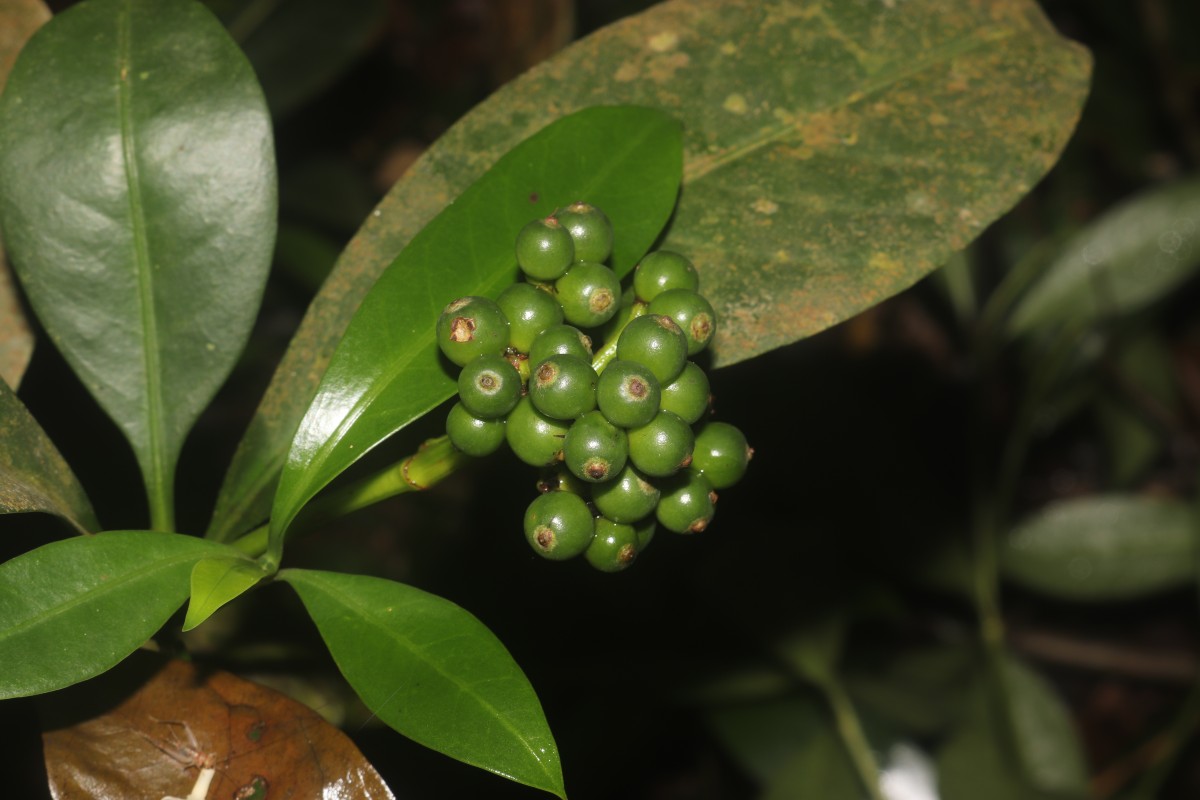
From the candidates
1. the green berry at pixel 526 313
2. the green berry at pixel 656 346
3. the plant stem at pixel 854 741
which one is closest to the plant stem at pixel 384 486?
the green berry at pixel 526 313

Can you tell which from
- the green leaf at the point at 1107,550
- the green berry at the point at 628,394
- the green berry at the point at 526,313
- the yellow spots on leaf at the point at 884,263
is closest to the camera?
the green berry at the point at 628,394

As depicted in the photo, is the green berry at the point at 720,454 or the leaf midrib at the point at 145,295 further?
the leaf midrib at the point at 145,295

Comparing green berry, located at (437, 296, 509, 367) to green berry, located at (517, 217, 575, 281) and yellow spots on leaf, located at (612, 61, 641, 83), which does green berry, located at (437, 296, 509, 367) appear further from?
yellow spots on leaf, located at (612, 61, 641, 83)

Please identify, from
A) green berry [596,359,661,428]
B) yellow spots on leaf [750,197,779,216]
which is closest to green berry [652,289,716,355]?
green berry [596,359,661,428]

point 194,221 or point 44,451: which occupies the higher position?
point 194,221

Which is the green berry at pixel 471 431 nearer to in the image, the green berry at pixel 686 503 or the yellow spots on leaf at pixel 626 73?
the green berry at pixel 686 503

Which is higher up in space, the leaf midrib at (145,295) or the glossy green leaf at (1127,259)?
the leaf midrib at (145,295)

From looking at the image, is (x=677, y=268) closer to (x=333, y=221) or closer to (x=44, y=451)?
(x=44, y=451)

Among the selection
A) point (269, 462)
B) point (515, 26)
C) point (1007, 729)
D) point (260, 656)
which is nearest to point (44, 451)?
point (269, 462)
